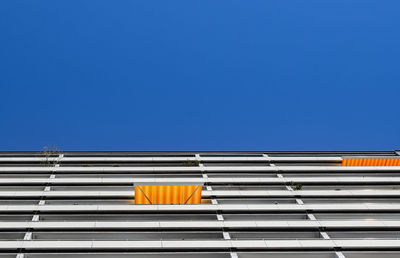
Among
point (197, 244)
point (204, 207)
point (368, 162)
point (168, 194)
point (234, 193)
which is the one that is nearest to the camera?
point (197, 244)

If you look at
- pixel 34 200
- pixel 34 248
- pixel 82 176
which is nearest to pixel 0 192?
pixel 34 200

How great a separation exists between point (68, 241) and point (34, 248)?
1999 mm

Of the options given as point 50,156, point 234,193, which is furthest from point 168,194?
point 50,156

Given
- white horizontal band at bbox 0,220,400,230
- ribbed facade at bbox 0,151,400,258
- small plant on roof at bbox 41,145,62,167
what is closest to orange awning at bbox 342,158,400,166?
ribbed facade at bbox 0,151,400,258

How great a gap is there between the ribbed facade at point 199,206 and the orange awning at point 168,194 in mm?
75

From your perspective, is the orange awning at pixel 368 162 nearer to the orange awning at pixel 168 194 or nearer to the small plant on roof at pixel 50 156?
the orange awning at pixel 168 194

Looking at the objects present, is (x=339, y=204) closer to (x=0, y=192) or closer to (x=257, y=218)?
(x=257, y=218)

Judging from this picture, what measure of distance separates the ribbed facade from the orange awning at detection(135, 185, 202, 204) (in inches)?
2.9

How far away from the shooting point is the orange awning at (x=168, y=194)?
35.4m

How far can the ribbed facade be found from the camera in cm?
2941

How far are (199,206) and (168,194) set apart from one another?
2640 mm

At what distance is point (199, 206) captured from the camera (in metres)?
34.8

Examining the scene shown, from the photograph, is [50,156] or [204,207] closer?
[204,207]

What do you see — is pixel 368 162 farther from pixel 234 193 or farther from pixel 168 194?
pixel 168 194
